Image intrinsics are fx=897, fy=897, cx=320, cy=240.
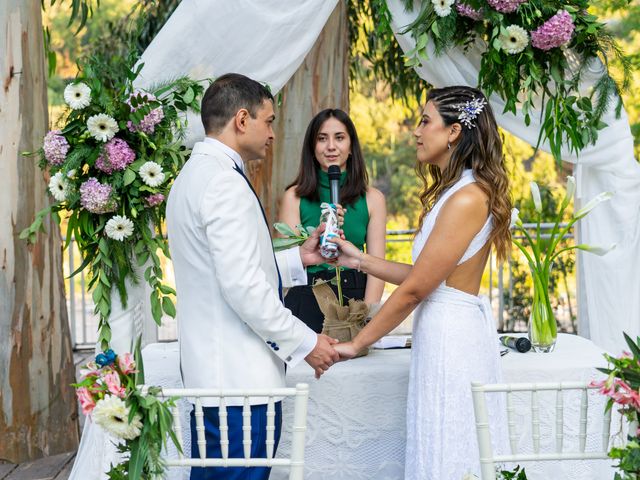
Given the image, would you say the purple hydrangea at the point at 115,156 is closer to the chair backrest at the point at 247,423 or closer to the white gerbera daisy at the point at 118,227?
the white gerbera daisy at the point at 118,227

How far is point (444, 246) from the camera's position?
9.02 feet

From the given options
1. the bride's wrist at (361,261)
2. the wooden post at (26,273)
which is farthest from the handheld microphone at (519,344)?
the wooden post at (26,273)

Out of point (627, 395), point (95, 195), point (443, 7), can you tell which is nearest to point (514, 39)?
point (443, 7)

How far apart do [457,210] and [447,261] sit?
0.16 meters

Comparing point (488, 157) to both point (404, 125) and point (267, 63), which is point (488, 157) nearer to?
point (267, 63)

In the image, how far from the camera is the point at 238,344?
262cm

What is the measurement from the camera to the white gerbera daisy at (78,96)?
139 inches

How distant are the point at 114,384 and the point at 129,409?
7 centimetres

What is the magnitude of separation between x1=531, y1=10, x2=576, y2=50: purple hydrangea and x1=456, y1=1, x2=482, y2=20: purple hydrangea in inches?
9.8

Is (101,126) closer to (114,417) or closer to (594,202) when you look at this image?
(114,417)

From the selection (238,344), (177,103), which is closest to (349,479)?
(238,344)

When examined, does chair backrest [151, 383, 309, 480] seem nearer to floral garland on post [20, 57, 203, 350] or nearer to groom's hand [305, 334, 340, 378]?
groom's hand [305, 334, 340, 378]

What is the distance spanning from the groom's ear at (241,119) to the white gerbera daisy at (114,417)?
3.16 feet

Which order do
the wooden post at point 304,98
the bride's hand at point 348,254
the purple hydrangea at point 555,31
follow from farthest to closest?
the wooden post at point 304,98 → the purple hydrangea at point 555,31 → the bride's hand at point 348,254
